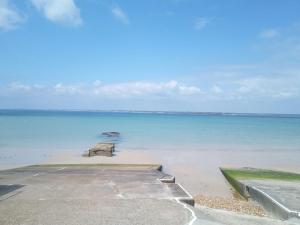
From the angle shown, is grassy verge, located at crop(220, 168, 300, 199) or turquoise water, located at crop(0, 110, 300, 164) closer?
grassy verge, located at crop(220, 168, 300, 199)

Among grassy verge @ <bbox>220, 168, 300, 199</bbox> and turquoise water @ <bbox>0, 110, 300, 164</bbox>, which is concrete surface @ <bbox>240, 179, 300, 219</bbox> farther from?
turquoise water @ <bbox>0, 110, 300, 164</bbox>

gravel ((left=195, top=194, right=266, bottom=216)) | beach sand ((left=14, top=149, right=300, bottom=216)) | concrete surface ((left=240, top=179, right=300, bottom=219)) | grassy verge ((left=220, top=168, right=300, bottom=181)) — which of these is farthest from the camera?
grassy verge ((left=220, top=168, right=300, bottom=181))

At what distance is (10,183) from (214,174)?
10584mm

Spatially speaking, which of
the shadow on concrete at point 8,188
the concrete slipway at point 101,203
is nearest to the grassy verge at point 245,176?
the concrete slipway at point 101,203

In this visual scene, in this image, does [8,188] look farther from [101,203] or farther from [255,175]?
[255,175]

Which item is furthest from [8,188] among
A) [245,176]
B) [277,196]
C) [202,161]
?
[202,161]

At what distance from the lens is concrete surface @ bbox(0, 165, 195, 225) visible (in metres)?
7.70

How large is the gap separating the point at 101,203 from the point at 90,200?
0.46m

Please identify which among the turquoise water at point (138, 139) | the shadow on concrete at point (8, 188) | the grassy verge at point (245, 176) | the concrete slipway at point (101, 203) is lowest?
the turquoise water at point (138, 139)

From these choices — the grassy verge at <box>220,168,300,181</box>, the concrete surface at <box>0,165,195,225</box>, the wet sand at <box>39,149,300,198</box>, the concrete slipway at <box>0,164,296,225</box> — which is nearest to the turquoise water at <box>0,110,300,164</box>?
the wet sand at <box>39,149,300,198</box>

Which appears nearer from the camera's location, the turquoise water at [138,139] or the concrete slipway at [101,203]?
the concrete slipway at [101,203]

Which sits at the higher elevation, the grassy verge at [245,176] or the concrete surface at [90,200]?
the concrete surface at [90,200]

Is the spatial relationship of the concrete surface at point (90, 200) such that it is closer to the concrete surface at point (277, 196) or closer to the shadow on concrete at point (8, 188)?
the shadow on concrete at point (8, 188)

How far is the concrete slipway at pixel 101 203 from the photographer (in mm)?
7691
